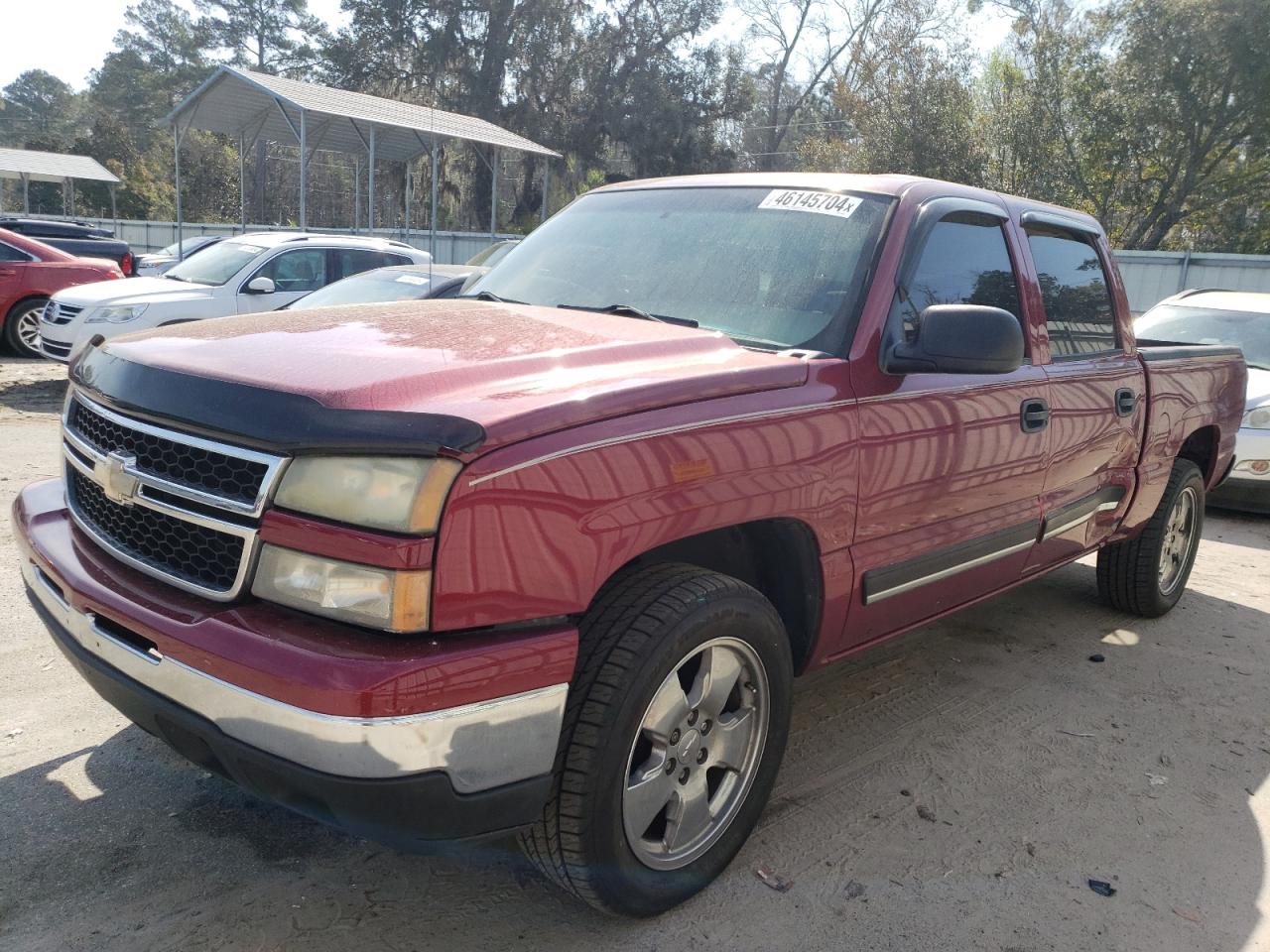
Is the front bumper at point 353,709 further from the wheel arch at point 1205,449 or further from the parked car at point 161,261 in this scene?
the parked car at point 161,261

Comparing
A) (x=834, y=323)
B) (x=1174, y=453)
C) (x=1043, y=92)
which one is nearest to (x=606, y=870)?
(x=834, y=323)

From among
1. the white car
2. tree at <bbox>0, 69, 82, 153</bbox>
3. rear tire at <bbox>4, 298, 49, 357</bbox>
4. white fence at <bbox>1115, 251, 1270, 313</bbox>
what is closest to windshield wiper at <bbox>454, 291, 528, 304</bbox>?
the white car

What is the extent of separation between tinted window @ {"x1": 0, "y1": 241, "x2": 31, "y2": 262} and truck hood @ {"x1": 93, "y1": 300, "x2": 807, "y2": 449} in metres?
11.0

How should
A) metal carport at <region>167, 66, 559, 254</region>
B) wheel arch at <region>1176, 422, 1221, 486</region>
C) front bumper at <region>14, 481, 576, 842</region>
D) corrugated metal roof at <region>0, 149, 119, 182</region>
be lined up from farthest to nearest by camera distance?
1. corrugated metal roof at <region>0, 149, 119, 182</region>
2. metal carport at <region>167, 66, 559, 254</region>
3. wheel arch at <region>1176, 422, 1221, 486</region>
4. front bumper at <region>14, 481, 576, 842</region>

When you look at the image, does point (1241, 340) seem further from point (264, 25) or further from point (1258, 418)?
point (264, 25)

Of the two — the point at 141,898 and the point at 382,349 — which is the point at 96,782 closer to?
the point at 141,898

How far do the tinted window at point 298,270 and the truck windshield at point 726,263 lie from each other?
783 centimetres

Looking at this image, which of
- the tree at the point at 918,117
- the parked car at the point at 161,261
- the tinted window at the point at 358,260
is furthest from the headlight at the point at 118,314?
the tree at the point at 918,117

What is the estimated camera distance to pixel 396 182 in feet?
122

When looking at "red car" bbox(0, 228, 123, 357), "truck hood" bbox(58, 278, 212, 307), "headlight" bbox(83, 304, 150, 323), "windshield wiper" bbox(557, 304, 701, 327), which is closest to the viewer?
"windshield wiper" bbox(557, 304, 701, 327)

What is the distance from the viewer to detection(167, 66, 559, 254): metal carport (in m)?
16.3

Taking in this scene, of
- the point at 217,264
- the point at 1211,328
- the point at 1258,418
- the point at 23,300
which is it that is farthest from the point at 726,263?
the point at 23,300

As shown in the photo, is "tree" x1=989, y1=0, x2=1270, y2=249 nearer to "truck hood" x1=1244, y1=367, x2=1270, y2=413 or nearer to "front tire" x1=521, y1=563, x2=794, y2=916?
"truck hood" x1=1244, y1=367, x2=1270, y2=413

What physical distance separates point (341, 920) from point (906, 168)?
88.6 feet
